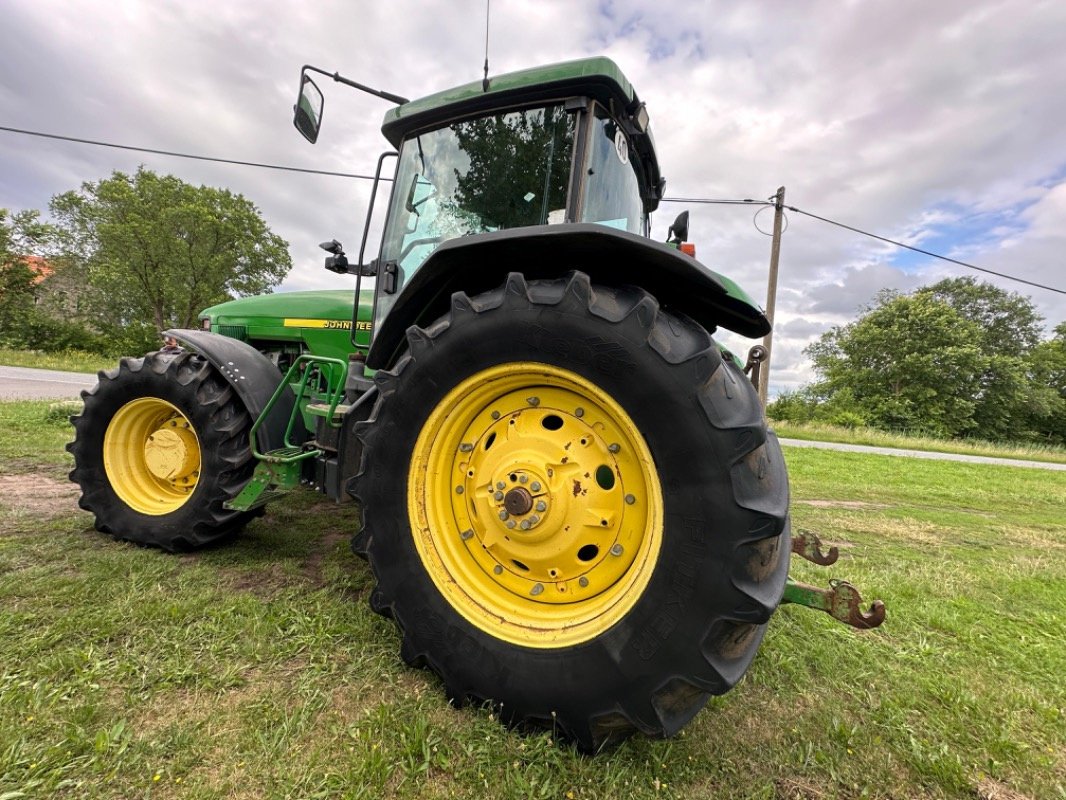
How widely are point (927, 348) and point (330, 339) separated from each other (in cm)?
3564

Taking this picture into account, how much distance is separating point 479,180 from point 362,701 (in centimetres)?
212

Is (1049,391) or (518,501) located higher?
(1049,391)

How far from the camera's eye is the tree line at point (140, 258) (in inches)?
1008

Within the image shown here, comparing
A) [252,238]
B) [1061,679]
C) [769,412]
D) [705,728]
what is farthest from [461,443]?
[252,238]

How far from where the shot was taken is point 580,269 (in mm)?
1720

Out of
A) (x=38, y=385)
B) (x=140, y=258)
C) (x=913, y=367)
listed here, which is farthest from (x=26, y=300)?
(x=913, y=367)

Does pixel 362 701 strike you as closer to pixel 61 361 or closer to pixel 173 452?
pixel 173 452

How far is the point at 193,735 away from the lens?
52.9 inches

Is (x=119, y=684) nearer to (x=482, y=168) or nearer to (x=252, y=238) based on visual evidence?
(x=482, y=168)

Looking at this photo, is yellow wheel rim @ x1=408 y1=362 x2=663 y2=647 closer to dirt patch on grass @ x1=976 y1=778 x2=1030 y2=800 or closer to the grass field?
the grass field

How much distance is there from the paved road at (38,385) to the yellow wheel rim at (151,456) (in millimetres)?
8515

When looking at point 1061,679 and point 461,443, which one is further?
point 1061,679

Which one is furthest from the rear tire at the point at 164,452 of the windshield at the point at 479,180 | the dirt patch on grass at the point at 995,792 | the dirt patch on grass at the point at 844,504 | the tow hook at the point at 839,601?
the dirt patch on grass at the point at 844,504

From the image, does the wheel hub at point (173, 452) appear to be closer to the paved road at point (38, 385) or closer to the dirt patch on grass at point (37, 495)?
the dirt patch on grass at point (37, 495)
